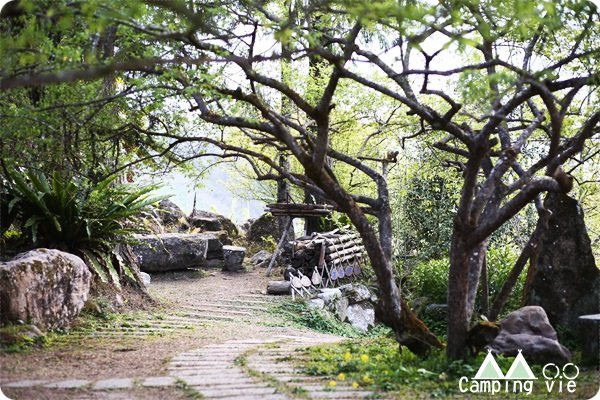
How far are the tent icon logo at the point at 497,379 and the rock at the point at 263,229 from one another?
41.8 feet

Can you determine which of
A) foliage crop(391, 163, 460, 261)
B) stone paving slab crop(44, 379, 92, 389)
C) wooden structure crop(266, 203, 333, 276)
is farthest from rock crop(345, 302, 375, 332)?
stone paving slab crop(44, 379, 92, 389)

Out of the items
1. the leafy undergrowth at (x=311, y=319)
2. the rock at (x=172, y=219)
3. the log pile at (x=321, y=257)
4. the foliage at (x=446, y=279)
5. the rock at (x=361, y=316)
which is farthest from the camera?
the rock at (x=172, y=219)

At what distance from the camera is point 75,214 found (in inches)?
314

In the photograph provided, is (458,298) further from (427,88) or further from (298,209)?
(298,209)

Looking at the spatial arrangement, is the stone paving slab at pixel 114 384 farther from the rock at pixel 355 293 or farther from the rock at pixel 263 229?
the rock at pixel 263 229

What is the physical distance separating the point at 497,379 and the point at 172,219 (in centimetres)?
1289

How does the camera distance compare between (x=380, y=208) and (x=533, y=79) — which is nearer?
(x=533, y=79)

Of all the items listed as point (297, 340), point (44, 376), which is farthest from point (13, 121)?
point (297, 340)

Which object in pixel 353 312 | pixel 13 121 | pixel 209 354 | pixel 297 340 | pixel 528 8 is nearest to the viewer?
pixel 528 8

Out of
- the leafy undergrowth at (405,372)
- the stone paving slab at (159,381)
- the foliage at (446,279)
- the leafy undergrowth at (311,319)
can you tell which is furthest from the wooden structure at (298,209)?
the stone paving slab at (159,381)

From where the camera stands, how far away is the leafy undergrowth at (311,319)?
10.2 meters

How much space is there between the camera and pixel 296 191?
64.6ft

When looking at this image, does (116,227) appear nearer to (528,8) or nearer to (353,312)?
(353,312)

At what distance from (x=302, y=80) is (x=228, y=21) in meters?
6.69
